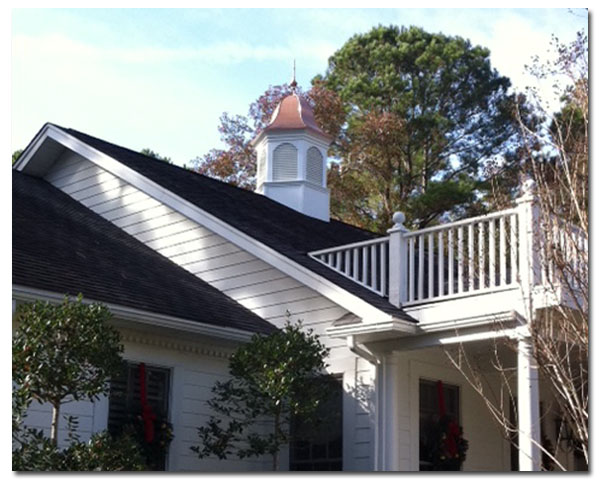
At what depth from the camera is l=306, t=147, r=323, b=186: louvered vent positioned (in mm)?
13881

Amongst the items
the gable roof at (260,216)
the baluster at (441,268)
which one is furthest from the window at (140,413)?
the baluster at (441,268)

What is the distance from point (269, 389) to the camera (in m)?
7.87

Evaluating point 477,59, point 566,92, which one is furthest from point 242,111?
point 566,92

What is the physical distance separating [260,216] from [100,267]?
309 centimetres

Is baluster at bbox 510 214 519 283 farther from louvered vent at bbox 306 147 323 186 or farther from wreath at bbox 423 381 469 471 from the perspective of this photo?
louvered vent at bbox 306 147 323 186

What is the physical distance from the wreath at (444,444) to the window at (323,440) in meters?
0.88

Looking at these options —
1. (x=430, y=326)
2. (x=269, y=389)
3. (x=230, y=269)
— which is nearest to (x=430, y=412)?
(x=430, y=326)

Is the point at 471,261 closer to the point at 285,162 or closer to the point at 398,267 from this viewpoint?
the point at 398,267

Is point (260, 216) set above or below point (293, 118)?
below

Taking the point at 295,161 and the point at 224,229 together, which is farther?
the point at 295,161

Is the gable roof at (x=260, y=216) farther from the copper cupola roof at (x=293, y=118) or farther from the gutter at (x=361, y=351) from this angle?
the copper cupola roof at (x=293, y=118)

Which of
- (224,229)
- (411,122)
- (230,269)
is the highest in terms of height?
(411,122)

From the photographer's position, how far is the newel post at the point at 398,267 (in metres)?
8.46

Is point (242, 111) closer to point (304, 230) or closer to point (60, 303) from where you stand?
point (304, 230)
